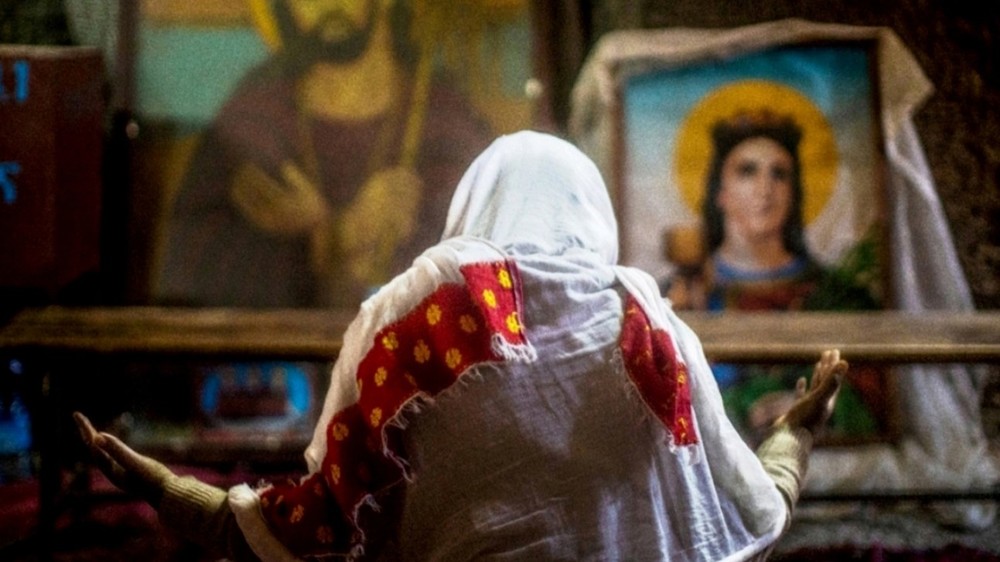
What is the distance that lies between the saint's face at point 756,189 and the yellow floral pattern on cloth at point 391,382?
220 cm

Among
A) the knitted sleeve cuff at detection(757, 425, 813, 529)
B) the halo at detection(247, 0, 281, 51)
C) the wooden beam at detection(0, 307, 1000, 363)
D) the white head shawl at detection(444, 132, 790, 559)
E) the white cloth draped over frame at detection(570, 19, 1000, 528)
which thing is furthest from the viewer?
the halo at detection(247, 0, 281, 51)

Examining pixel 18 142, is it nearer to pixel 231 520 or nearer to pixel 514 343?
pixel 231 520

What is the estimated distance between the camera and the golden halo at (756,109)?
3.59m

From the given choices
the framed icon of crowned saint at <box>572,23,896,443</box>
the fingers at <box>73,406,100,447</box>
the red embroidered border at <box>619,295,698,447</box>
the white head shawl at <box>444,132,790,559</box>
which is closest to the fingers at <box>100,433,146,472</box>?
the fingers at <box>73,406,100,447</box>

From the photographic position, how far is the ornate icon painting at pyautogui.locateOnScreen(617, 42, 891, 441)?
3.57 m

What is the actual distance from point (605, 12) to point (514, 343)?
2465mm

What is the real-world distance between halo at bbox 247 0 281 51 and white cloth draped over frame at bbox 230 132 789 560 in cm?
229

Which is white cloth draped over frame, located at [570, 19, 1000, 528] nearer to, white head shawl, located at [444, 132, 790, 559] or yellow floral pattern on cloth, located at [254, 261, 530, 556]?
white head shawl, located at [444, 132, 790, 559]

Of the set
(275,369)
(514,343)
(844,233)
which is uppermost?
(514,343)

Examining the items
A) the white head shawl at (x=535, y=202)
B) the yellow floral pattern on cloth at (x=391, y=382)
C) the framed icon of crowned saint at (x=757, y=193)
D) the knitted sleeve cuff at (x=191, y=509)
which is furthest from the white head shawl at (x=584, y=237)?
the framed icon of crowned saint at (x=757, y=193)

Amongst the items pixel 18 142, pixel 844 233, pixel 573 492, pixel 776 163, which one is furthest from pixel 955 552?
pixel 18 142

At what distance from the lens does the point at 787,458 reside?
1.83m

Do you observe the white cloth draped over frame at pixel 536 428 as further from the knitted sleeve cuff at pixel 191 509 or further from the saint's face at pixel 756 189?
the saint's face at pixel 756 189

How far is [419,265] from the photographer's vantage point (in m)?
1.56
